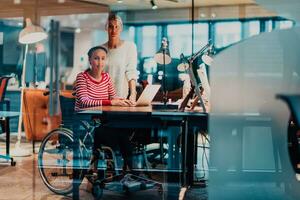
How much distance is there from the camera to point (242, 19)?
12.3 ft

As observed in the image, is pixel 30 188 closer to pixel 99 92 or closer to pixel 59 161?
pixel 59 161

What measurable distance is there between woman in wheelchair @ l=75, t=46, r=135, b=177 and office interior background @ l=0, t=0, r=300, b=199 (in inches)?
3.8

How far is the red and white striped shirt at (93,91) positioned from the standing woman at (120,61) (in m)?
0.06

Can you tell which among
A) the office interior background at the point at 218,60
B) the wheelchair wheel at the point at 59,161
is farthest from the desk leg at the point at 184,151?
the wheelchair wheel at the point at 59,161

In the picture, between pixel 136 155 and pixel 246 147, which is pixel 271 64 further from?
pixel 136 155

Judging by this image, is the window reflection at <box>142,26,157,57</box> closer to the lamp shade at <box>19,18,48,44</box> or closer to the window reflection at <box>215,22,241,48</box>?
the window reflection at <box>215,22,241,48</box>

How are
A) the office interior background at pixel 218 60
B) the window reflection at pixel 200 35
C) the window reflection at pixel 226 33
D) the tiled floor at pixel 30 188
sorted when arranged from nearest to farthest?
the office interior background at pixel 218 60, the window reflection at pixel 226 33, the window reflection at pixel 200 35, the tiled floor at pixel 30 188

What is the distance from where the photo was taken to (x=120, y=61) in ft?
13.2

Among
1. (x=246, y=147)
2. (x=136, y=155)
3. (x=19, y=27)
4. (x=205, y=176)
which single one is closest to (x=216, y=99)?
(x=246, y=147)

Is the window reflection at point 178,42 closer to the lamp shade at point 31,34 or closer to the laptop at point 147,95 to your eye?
the laptop at point 147,95

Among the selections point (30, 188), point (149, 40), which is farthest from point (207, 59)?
point (30, 188)

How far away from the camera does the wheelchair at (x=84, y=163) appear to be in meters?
4.16

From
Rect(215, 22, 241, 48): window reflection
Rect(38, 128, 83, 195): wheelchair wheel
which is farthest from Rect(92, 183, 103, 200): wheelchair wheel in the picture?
Rect(215, 22, 241, 48): window reflection

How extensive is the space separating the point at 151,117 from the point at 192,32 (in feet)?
2.63
